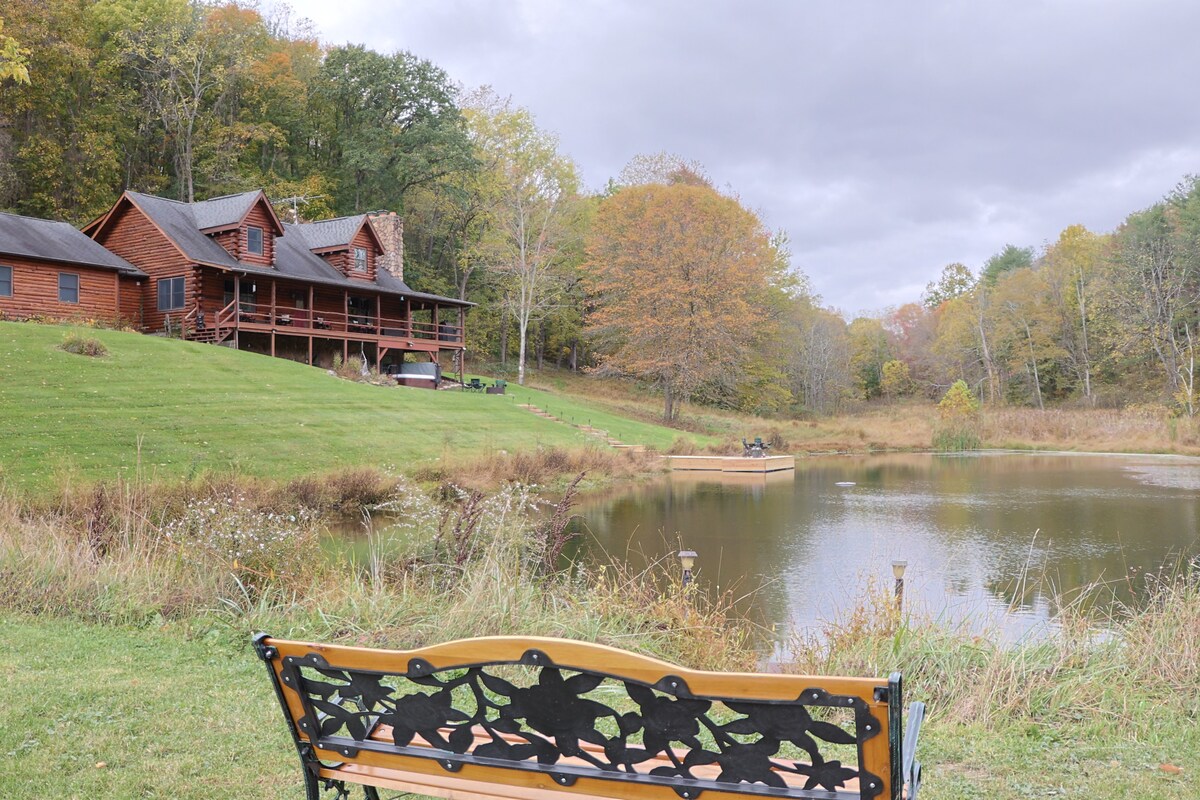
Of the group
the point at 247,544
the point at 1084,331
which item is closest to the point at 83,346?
the point at 247,544

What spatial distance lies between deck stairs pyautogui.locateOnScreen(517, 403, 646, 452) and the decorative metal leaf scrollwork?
2340cm

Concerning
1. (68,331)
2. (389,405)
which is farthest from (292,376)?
(68,331)

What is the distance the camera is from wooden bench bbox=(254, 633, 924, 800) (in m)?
2.13

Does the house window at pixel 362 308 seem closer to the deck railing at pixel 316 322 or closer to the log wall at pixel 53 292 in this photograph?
the deck railing at pixel 316 322

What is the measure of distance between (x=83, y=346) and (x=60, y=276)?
665 cm

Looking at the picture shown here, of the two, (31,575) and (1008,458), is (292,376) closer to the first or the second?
(31,575)

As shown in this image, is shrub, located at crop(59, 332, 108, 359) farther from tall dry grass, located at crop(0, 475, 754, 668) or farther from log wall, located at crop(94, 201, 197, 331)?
tall dry grass, located at crop(0, 475, 754, 668)

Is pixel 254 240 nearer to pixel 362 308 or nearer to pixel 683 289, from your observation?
pixel 362 308

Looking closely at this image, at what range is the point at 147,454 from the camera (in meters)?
15.6

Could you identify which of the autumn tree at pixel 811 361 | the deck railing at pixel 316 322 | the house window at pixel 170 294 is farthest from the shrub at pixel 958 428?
the house window at pixel 170 294

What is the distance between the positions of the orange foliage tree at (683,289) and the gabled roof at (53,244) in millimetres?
19641

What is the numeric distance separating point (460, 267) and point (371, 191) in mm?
6406

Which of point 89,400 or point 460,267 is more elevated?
point 460,267

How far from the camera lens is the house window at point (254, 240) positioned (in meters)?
30.1
